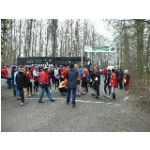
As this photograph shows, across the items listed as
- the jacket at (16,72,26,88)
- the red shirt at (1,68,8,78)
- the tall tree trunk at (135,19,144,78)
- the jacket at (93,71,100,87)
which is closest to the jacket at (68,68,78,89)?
the jacket at (16,72,26,88)

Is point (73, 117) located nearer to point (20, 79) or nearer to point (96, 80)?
point (20, 79)

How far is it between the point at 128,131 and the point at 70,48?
5302 cm

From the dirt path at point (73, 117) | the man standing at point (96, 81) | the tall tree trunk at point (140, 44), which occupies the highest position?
the tall tree trunk at point (140, 44)

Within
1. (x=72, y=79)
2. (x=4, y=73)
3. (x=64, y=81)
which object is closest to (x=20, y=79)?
(x=72, y=79)

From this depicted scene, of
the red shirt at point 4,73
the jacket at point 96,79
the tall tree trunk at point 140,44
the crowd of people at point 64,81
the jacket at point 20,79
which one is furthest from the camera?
the red shirt at point 4,73

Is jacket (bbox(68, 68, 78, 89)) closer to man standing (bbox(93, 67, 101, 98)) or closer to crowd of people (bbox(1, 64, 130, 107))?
crowd of people (bbox(1, 64, 130, 107))

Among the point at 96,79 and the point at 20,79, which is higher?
the point at 20,79

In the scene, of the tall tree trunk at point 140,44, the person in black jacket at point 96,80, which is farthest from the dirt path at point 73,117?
the tall tree trunk at point 140,44

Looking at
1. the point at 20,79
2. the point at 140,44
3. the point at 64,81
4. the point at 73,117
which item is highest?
the point at 140,44

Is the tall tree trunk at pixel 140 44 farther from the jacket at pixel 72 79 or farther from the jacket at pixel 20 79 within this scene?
the jacket at pixel 20 79

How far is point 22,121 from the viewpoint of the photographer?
12.6 metres

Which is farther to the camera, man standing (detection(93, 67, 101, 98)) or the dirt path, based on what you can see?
man standing (detection(93, 67, 101, 98))
